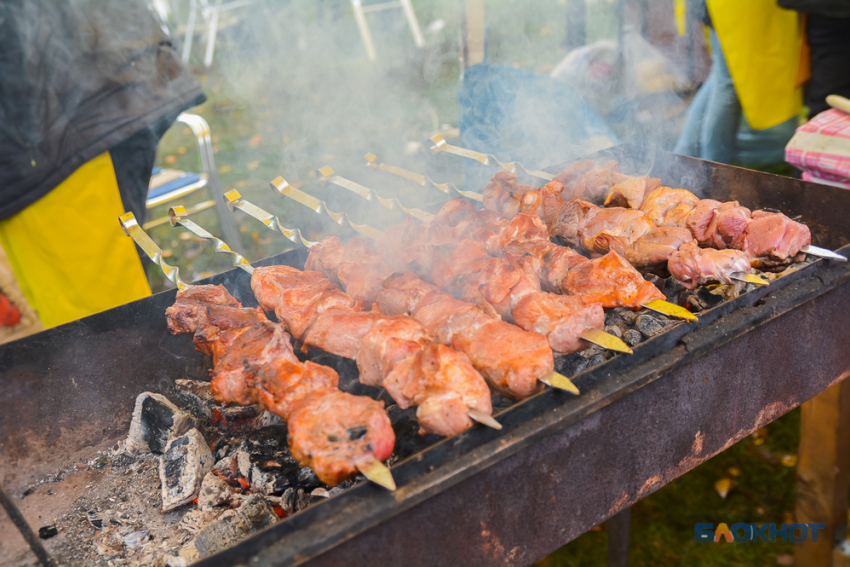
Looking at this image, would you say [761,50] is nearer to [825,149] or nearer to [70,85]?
[825,149]

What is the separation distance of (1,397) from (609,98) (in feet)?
25.2

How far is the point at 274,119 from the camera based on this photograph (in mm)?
10602

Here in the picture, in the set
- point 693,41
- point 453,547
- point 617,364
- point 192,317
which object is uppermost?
point 693,41

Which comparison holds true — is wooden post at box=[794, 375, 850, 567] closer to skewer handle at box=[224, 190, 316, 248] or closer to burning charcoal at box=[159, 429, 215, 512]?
skewer handle at box=[224, 190, 316, 248]

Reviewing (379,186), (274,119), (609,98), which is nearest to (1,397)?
(379,186)

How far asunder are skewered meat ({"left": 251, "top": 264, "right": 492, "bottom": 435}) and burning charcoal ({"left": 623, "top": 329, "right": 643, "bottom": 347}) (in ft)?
Answer: 2.65

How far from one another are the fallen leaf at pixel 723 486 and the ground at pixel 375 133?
0.01m

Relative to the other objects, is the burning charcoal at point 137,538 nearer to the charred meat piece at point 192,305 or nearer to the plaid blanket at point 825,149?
the charred meat piece at point 192,305

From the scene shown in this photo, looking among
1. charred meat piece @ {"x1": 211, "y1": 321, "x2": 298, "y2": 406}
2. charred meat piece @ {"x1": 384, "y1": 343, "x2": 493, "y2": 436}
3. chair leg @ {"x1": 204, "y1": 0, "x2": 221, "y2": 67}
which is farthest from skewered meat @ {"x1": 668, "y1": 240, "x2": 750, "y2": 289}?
chair leg @ {"x1": 204, "y1": 0, "x2": 221, "y2": 67}

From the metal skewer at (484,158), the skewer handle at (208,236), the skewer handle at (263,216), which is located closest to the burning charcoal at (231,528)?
the skewer handle at (208,236)

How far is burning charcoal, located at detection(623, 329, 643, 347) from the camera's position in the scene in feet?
7.27

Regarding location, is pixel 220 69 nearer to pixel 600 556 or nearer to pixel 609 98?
pixel 609 98

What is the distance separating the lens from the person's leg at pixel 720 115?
528 centimetres

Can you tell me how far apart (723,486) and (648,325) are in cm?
203
